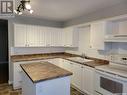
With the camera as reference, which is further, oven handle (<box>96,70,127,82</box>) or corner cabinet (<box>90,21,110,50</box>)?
corner cabinet (<box>90,21,110,50</box>)

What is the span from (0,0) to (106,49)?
2.77 m

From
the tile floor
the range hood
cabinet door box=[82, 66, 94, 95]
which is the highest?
the range hood

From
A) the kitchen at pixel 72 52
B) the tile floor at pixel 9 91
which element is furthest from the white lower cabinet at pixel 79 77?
the tile floor at pixel 9 91

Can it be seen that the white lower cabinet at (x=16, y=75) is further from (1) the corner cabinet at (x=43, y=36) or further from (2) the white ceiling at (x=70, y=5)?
(2) the white ceiling at (x=70, y=5)

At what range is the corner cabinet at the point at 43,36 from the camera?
156 inches

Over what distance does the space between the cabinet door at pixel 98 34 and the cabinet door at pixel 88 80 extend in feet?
2.14

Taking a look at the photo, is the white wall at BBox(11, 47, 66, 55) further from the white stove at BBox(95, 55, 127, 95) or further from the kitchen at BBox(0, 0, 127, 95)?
the white stove at BBox(95, 55, 127, 95)

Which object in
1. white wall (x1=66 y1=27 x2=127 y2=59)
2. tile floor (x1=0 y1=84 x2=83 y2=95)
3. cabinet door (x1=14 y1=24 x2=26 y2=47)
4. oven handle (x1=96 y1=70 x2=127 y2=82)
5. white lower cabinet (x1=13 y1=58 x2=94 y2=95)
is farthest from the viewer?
cabinet door (x1=14 y1=24 x2=26 y2=47)

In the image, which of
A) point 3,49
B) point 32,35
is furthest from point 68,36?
point 3,49

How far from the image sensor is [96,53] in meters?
3.65

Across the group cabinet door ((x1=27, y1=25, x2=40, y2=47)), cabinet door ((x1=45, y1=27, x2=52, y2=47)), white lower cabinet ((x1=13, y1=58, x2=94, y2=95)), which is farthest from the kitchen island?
cabinet door ((x1=45, y1=27, x2=52, y2=47))

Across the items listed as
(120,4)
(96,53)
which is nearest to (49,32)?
(96,53)

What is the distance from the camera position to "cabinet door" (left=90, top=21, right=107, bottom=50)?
303 cm

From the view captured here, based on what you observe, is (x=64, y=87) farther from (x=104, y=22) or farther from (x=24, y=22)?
(x=24, y=22)
